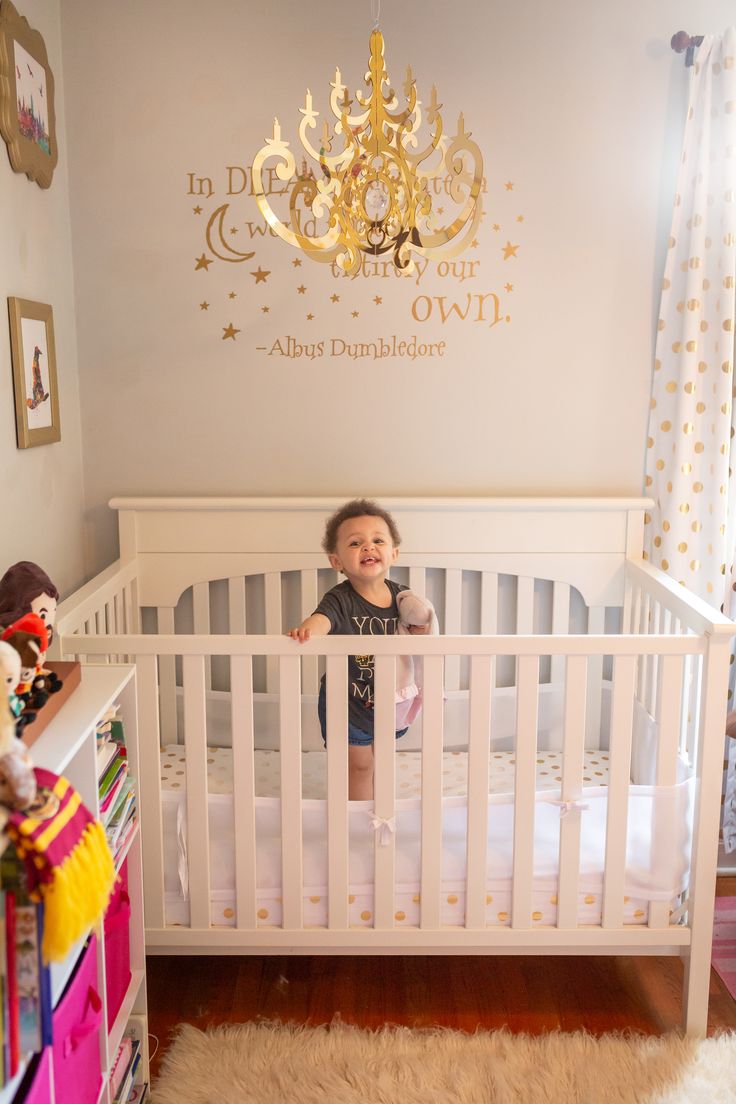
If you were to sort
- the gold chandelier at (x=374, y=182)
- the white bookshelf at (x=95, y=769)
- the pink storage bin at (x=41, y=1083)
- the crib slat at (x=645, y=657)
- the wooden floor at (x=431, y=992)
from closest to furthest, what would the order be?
1. the pink storage bin at (x=41, y=1083)
2. the white bookshelf at (x=95, y=769)
3. the gold chandelier at (x=374, y=182)
4. the wooden floor at (x=431, y=992)
5. the crib slat at (x=645, y=657)

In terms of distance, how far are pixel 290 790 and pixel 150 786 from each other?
265 mm

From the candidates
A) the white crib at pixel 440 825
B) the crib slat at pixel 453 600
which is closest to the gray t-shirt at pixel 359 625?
the white crib at pixel 440 825

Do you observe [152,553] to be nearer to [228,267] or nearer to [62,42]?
[228,267]

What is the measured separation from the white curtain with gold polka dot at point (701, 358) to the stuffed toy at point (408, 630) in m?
0.78

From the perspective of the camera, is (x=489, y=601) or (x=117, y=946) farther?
(x=489, y=601)

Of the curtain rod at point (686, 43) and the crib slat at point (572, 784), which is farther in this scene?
the curtain rod at point (686, 43)

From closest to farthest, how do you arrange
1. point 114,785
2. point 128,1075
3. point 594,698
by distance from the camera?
1. point 114,785
2. point 128,1075
3. point 594,698

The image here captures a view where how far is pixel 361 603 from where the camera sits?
2133mm

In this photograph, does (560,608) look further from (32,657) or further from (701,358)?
(32,657)

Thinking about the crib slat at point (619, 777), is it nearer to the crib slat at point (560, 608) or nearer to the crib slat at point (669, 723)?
the crib slat at point (669, 723)

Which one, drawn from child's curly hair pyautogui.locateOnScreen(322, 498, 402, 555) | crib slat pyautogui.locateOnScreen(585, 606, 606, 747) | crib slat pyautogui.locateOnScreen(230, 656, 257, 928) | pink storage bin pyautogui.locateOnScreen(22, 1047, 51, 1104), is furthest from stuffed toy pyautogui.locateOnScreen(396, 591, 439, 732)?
pink storage bin pyautogui.locateOnScreen(22, 1047, 51, 1104)

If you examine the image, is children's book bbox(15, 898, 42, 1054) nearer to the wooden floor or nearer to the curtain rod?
the wooden floor

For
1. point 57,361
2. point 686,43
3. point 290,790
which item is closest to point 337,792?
point 290,790

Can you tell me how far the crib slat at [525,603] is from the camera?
8.46 feet
